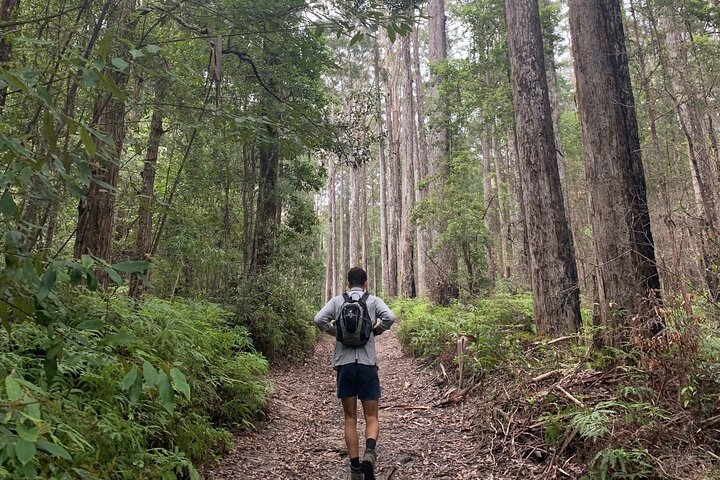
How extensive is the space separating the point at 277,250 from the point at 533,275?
19.7 ft

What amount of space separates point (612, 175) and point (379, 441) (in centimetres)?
383

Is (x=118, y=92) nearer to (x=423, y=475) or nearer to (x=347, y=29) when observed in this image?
(x=347, y=29)

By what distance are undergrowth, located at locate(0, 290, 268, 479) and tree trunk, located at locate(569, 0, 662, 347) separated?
4043 mm

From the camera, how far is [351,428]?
4.32 m

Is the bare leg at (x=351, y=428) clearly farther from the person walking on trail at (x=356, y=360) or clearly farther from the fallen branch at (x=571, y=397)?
the fallen branch at (x=571, y=397)

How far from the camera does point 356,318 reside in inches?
172

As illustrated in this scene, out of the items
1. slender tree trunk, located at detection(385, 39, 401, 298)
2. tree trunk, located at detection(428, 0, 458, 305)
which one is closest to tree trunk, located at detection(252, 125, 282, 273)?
tree trunk, located at detection(428, 0, 458, 305)

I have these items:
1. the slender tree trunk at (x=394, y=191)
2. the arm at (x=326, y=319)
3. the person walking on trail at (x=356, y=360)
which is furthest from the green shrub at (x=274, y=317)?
the slender tree trunk at (x=394, y=191)

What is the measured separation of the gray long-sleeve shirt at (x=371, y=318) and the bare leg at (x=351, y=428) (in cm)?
36

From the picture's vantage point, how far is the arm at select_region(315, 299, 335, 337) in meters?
4.47

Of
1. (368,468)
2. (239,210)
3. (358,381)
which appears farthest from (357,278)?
(239,210)

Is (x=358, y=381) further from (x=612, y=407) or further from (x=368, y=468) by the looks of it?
(x=612, y=407)

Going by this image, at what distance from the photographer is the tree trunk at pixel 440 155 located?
12.8 meters

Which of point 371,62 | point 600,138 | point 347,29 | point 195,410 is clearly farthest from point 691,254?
point 371,62
